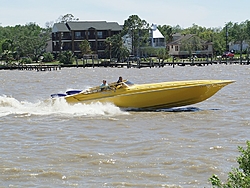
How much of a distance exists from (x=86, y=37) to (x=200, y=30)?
36289mm

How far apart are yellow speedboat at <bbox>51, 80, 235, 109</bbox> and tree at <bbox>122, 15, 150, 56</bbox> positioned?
65.0m

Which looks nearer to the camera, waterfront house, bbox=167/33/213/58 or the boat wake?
the boat wake

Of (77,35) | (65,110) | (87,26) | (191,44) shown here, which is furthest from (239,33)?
(65,110)

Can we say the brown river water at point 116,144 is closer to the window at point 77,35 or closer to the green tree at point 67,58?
the green tree at point 67,58

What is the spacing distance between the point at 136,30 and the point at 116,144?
72.2 metres

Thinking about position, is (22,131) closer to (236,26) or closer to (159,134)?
(159,134)

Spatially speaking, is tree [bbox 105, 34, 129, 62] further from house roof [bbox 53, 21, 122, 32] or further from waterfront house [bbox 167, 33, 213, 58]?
waterfront house [bbox 167, 33, 213, 58]

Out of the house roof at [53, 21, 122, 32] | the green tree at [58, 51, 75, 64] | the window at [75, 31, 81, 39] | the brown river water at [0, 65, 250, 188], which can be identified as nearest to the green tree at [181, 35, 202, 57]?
the house roof at [53, 21, 122, 32]

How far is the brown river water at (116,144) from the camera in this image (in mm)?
11359

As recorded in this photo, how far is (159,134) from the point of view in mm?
16094

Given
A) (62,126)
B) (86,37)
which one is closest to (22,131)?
(62,126)

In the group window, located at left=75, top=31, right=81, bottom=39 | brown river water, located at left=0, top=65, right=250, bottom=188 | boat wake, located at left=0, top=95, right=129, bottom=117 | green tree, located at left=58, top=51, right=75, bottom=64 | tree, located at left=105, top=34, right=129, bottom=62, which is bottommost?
brown river water, located at left=0, top=65, right=250, bottom=188

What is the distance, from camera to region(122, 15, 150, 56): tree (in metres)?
85.1

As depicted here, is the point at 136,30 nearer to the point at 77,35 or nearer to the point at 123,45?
the point at 123,45
